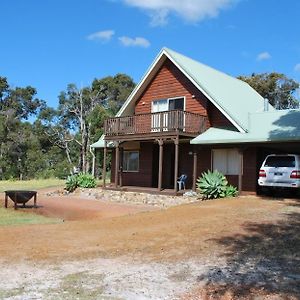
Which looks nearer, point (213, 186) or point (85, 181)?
point (213, 186)

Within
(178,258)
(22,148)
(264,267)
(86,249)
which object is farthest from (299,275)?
(22,148)

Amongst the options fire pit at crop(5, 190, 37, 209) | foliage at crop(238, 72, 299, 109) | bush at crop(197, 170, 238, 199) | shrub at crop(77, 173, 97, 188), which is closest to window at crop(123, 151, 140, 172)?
shrub at crop(77, 173, 97, 188)

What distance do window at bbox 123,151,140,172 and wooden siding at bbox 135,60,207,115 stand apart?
277 cm

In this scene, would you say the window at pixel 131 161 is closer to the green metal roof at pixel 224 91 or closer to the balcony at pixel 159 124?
the balcony at pixel 159 124

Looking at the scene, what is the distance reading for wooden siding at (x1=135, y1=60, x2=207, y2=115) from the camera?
2681 cm

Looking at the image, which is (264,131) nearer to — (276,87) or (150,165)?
(150,165)

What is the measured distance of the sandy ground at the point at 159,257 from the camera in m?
7.24

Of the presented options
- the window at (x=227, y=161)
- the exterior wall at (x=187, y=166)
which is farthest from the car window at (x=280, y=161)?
the window at (x=227, y=161)

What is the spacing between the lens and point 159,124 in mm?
26203

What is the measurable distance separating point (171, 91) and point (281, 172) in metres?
9.98

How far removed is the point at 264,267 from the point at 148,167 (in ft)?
68.5

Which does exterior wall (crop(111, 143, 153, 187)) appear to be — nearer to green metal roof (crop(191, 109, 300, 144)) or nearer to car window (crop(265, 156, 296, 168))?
green metal roof (crop(191, 109, 300, 144))

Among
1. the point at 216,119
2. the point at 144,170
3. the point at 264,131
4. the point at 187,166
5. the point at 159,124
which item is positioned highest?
the point at 216,119

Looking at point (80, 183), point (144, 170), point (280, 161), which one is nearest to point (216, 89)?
point (144, 170)
